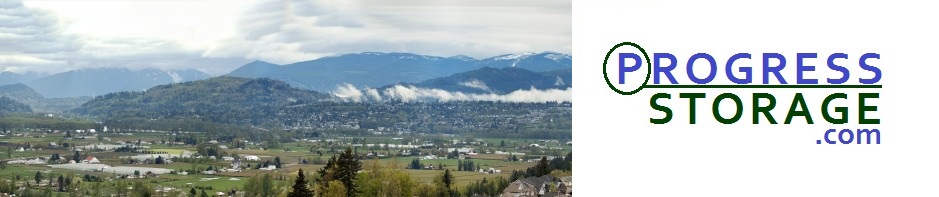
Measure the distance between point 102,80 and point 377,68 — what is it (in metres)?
6.05

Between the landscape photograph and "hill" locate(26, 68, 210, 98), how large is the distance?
0.15 ft

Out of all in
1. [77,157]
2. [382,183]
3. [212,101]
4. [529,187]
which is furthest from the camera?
[212,101]

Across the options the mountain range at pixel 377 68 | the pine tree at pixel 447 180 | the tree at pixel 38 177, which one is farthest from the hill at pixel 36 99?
the pine tree at pixel 447 180

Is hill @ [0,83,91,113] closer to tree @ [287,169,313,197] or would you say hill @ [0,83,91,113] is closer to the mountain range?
the mountain range

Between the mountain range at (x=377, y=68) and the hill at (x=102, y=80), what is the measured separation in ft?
6.21

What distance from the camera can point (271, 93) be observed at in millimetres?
20750

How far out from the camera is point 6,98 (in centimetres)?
2053

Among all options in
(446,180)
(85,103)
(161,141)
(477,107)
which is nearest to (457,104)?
(477,107)
